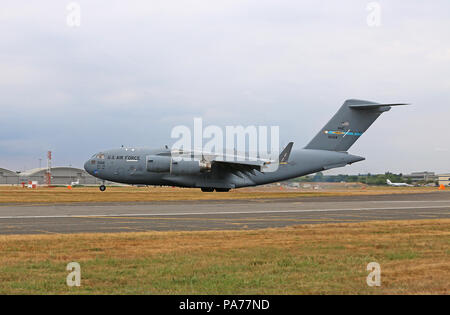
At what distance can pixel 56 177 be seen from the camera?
12331 cm

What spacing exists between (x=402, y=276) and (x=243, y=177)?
120 feet

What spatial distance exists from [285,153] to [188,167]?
26.6 feet

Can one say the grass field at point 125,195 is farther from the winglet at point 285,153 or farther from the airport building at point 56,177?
the airport building at point 56,177

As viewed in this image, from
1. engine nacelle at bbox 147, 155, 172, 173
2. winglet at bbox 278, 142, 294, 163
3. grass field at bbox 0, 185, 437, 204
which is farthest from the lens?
engine nacelle at bbox 147, 155, 172, 173

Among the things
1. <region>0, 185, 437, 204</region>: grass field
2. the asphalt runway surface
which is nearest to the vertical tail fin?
<region>0, 185, 437, 204</region>: grass field

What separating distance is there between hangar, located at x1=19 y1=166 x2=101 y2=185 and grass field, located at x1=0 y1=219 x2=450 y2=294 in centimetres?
10515

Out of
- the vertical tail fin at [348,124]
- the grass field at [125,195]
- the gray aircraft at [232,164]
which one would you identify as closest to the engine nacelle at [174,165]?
the gray aircraft at [232,164]

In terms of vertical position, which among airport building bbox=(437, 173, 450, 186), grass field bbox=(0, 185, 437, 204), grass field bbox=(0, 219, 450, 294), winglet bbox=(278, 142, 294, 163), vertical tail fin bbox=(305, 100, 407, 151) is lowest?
airport building bbox=(437, 173, 450, 186)

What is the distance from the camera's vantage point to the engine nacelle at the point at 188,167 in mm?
42844

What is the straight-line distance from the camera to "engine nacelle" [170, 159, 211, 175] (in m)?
42.8

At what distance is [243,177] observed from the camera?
45344 millimetres

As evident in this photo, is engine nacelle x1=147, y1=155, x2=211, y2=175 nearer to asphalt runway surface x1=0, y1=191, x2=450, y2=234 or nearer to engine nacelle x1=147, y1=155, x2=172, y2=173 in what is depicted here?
engine nacelle x1=147, y1=155, x2=172, y2=173
